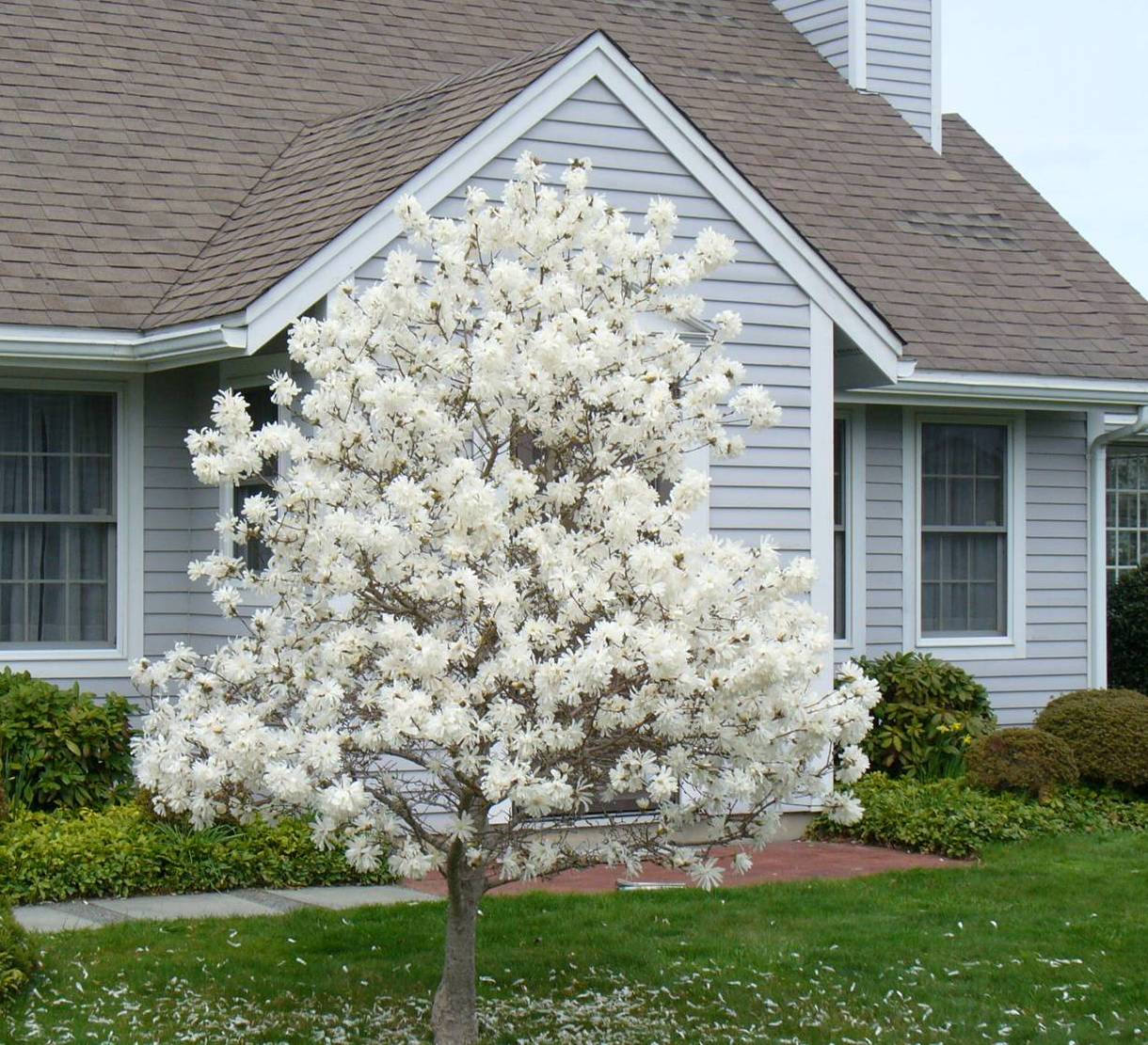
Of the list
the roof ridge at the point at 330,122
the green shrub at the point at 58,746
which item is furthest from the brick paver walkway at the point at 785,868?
the roof ridge at the point at 330,122

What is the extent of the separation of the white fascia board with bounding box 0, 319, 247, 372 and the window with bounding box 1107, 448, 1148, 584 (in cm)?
1063

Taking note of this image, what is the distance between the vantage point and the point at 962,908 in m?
9.05

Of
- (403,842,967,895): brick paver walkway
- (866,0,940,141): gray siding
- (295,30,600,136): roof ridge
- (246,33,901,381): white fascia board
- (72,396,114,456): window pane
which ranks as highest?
(866,0,940,141): gray siding

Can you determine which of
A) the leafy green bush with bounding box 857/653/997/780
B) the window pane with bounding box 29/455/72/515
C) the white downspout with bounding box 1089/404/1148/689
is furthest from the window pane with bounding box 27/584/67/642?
the white downspout with bounding box 1089/404/1148/689

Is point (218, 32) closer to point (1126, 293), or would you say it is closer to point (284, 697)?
point (1126, 293)

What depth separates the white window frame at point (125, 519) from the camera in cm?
1105

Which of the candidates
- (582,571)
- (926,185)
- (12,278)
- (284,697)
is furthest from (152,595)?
(926,185)

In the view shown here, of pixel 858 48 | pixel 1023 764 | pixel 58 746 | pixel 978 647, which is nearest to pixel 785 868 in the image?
pixel 1023 764

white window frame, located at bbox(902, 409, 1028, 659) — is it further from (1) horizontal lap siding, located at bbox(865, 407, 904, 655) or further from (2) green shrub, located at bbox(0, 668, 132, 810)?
(2) green shrub, located at bbox(0, 668, 132, 810)

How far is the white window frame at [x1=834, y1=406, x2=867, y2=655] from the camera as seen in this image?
44.0 feet

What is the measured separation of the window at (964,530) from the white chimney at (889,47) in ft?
13.7

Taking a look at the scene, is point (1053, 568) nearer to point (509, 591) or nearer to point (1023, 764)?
point (1023, 764)

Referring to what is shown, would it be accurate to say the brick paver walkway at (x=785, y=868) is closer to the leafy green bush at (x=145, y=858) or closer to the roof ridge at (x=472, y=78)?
the leafy green bush at (x=145, y=858)

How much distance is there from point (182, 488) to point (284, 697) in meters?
4.91
